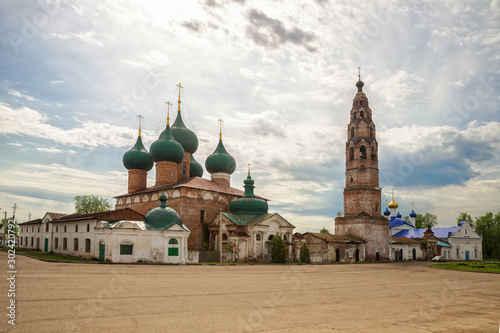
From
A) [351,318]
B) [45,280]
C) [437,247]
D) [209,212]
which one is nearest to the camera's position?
[351,318]

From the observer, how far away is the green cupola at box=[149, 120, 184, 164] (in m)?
43.2

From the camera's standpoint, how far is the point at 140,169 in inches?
1916

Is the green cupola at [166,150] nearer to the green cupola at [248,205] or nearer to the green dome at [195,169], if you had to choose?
the green dome at [195,169]

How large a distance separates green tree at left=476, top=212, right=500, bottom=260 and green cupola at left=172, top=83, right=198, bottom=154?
54383 mm

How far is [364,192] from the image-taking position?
47375mm

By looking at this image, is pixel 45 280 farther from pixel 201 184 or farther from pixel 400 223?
pixel 400 223

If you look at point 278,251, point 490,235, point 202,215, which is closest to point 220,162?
point 202,215

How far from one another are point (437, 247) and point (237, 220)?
3450cm

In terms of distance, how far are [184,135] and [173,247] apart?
62.8 feet

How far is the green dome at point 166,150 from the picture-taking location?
43250 mm

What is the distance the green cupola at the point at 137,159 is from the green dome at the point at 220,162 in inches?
282

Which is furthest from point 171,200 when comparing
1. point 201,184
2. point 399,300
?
point 399,300

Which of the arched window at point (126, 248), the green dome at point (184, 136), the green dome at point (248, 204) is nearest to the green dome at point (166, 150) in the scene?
the green dome at point (184, 136)

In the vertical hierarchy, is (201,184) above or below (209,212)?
above
